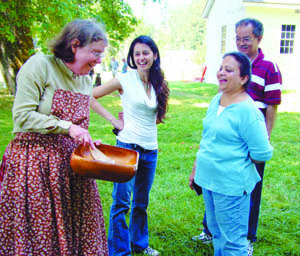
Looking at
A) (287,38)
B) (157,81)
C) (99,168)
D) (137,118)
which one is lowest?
(99,168)

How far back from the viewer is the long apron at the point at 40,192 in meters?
1.92

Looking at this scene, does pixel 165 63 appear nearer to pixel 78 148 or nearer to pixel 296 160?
pixel 296 160

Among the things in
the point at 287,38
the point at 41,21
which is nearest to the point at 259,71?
the point at 41,21

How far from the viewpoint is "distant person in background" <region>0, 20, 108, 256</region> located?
6.15 feet

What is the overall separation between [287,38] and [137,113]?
601 inches

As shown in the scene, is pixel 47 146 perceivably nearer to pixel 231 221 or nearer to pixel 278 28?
pixel 231 221

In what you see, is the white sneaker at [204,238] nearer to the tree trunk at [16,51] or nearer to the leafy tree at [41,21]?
the leafy tree at [41,21]

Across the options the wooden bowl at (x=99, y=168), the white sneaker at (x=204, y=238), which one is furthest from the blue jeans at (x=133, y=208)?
the wooden bowl at (x=99, y=168)

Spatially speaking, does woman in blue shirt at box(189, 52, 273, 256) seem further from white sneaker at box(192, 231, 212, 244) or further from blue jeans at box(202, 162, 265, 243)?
white sneaker at box(192, 231, 212, 244)

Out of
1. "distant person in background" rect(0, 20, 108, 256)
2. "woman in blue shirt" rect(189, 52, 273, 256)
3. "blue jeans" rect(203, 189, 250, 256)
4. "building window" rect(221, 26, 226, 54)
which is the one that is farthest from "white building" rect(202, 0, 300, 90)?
"distant person in background" rect(0, 20, 108, 256)

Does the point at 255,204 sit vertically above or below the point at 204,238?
above

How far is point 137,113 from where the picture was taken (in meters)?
2.66

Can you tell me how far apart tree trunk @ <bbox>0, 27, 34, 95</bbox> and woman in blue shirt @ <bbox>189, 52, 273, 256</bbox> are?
889cm

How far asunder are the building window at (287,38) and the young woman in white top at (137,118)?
48.7 feet
